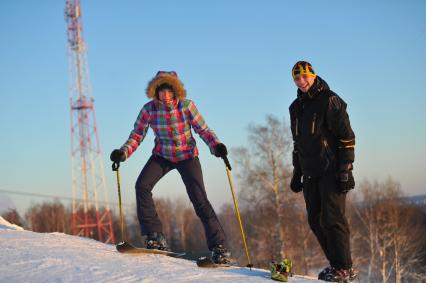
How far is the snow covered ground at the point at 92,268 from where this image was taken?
3166 millimetres

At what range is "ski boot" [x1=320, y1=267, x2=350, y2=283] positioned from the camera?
12.7 feet

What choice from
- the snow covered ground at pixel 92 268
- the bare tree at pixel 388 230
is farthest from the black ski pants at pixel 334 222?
the bare tree at pixel 388 230

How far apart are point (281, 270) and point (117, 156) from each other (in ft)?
7.41

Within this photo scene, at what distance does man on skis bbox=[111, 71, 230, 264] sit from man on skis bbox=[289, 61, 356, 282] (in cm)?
108

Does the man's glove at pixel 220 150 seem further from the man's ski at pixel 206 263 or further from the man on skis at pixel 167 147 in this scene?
the man's ski at pixel 206 263

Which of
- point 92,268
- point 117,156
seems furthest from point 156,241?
point 92,268

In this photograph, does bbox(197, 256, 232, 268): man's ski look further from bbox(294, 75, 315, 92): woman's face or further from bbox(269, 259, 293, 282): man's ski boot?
bbox(294, 75, 315, 92): woman's face

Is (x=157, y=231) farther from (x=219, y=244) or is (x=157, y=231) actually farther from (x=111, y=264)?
(x=111, y=264)

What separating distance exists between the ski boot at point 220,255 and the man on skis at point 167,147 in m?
0.27

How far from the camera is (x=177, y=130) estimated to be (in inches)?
197

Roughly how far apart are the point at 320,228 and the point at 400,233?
81.2 ft

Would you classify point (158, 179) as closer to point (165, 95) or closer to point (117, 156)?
point (117, 156)

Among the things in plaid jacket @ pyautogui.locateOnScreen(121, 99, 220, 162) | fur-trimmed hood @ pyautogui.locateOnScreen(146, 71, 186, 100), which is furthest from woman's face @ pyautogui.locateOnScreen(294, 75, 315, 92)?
fur-trimmed hood @ pyautogui.locateOnScreen(146, 71, 186, 100)

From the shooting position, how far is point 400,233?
26.2 m
